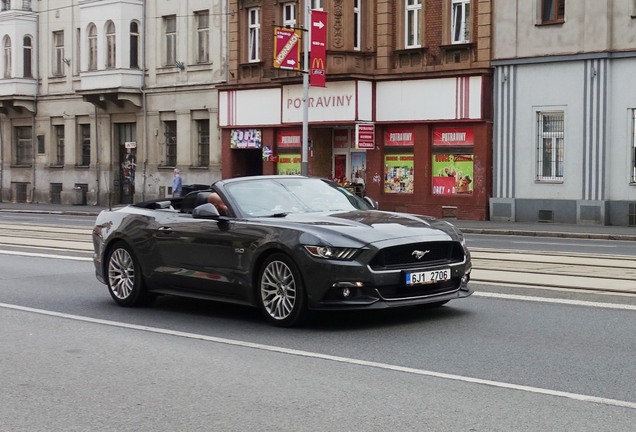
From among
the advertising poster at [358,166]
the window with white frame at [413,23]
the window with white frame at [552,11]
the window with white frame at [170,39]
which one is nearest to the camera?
the window with white frame at [552,11]

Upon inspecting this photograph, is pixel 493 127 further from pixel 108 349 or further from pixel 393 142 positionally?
pixel 108 349

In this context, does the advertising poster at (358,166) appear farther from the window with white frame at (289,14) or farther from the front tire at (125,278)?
the front tire at (125,278)

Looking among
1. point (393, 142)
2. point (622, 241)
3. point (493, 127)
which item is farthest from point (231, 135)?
point (622, 241)

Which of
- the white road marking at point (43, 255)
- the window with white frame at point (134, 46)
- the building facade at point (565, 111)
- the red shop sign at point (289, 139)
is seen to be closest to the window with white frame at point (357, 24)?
the red shop sign at point (289, 139)

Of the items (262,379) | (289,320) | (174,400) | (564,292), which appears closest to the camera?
(174,400)

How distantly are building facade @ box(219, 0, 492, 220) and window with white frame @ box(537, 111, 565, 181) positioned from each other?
1.62 metres

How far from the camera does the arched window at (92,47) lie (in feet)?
151

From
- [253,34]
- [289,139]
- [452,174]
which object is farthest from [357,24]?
[452,174]

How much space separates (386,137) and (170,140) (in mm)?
11307

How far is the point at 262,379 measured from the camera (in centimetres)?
766

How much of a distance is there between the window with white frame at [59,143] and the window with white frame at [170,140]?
747cm

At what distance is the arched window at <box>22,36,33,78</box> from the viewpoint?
49688 mm

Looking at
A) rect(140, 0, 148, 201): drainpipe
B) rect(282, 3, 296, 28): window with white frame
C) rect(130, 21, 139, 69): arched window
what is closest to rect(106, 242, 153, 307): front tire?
rect(282, 3, 296, 28): window with white frame

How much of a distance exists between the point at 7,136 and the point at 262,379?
46.1 m
